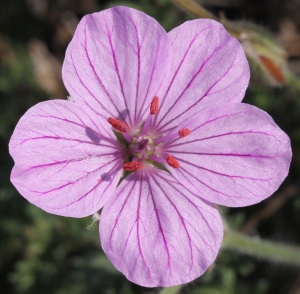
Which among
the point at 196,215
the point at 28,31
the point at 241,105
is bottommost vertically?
the point at 28,31

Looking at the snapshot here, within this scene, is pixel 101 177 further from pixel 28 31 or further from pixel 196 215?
pixel 28 31

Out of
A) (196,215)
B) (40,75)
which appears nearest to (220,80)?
(196,215)

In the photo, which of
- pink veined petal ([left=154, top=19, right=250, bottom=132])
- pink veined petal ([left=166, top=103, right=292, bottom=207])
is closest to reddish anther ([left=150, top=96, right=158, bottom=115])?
pink veined petal ([left=154, top=19, right=250, bottom=132])

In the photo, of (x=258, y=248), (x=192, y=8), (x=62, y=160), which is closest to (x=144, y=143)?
(x=62, y=160)

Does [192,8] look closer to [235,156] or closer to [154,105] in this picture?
[154,105]

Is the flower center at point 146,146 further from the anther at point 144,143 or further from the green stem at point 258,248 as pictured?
the green stem at point 258,248

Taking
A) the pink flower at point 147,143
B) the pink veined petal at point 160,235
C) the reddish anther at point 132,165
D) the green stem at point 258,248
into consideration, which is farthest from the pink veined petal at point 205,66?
the green stem at point 258,248
